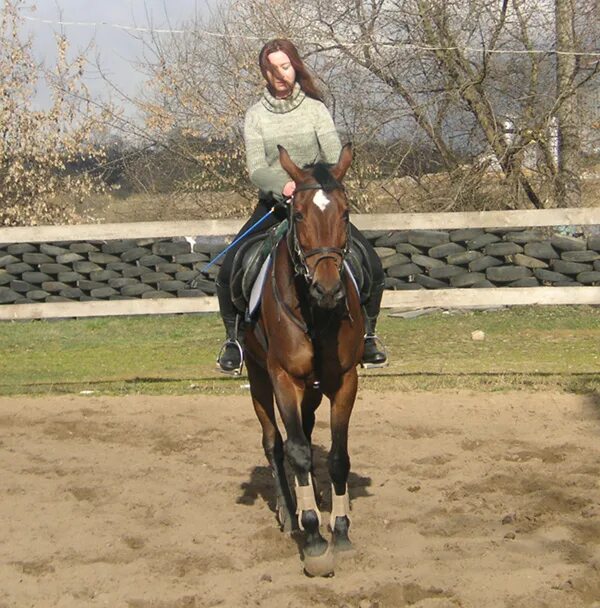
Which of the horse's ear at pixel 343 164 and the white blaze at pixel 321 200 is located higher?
the horse's ear at pixel 343 164

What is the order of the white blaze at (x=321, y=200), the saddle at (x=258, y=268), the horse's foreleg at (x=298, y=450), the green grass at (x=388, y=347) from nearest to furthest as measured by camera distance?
1. the white blaze at (x=321, y=200)
2. the horse's foreleg at (x=298, y=450)
3. the saddle at (x=258, y=268)
4. the green grass at (x=388, y=347)

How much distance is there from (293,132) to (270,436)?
2087 mm

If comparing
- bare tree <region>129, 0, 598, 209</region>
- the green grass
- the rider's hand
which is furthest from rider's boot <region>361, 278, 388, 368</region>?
bare tree <region>129, 0, 598, 209</region>

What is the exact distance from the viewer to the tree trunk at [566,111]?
18594 mm

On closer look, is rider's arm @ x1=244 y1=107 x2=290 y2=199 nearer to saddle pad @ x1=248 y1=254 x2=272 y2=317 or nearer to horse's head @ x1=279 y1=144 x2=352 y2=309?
saddle pad @ x1=248 y1=254 x2=272 y2=317

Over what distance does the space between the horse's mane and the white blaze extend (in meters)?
0.05

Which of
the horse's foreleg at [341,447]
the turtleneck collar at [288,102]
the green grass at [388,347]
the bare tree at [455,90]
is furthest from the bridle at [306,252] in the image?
the bare tree at [455,90]

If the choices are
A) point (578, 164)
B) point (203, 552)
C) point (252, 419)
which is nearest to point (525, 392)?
point (252, 419)

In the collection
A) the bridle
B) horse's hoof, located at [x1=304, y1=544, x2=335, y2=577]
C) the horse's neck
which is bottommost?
horse's hoof, located at [x1=304, y1=544, x2=335, y2=577]

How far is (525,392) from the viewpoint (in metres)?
10.6

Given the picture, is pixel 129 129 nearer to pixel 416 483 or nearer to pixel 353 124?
pixel 353 124

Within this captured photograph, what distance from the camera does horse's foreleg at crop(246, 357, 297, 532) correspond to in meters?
7.09

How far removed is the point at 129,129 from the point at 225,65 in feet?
9.25

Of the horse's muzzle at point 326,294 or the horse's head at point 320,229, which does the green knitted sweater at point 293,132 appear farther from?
the horse's muzzle at point 326,294
